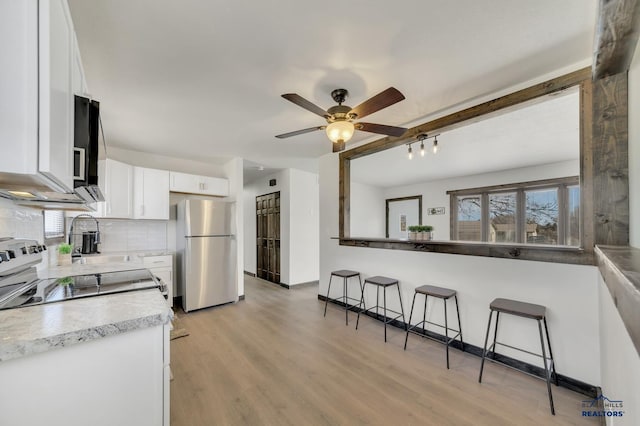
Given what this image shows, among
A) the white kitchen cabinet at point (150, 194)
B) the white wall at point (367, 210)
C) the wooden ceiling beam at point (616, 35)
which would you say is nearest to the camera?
the wooden ceiling beam at point (616, 35)

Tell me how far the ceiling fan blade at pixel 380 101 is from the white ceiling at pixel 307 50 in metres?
0.30

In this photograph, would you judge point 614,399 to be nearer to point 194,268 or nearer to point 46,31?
point 46,31

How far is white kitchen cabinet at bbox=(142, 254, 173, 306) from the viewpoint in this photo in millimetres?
3518

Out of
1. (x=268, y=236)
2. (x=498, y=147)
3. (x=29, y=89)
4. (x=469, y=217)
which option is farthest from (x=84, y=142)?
(x=469, y=217)

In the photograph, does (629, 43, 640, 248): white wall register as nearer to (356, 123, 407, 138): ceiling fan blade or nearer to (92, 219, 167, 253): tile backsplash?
(356, 123, 407, 138): ceiling fan blade

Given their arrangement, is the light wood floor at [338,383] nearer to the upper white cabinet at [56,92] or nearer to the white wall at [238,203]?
the white wall at [238,203]

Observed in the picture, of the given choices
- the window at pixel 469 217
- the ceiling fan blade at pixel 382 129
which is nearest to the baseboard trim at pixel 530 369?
the ceiling fan blade at pixel 382 129

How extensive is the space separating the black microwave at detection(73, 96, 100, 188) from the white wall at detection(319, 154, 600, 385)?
290 centimetres

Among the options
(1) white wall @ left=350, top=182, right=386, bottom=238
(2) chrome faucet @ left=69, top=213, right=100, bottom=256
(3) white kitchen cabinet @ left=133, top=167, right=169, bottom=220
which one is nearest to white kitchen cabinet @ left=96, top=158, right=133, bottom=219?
(3) white kitchen cabinet @ left=133, top=167, right=169, bottom=220

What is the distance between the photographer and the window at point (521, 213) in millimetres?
4656

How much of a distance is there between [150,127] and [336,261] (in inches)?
120

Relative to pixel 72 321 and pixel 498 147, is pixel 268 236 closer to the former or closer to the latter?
pixel 498 147

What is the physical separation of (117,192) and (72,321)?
3215 mm

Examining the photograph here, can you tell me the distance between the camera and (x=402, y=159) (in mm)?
Result: 4668
